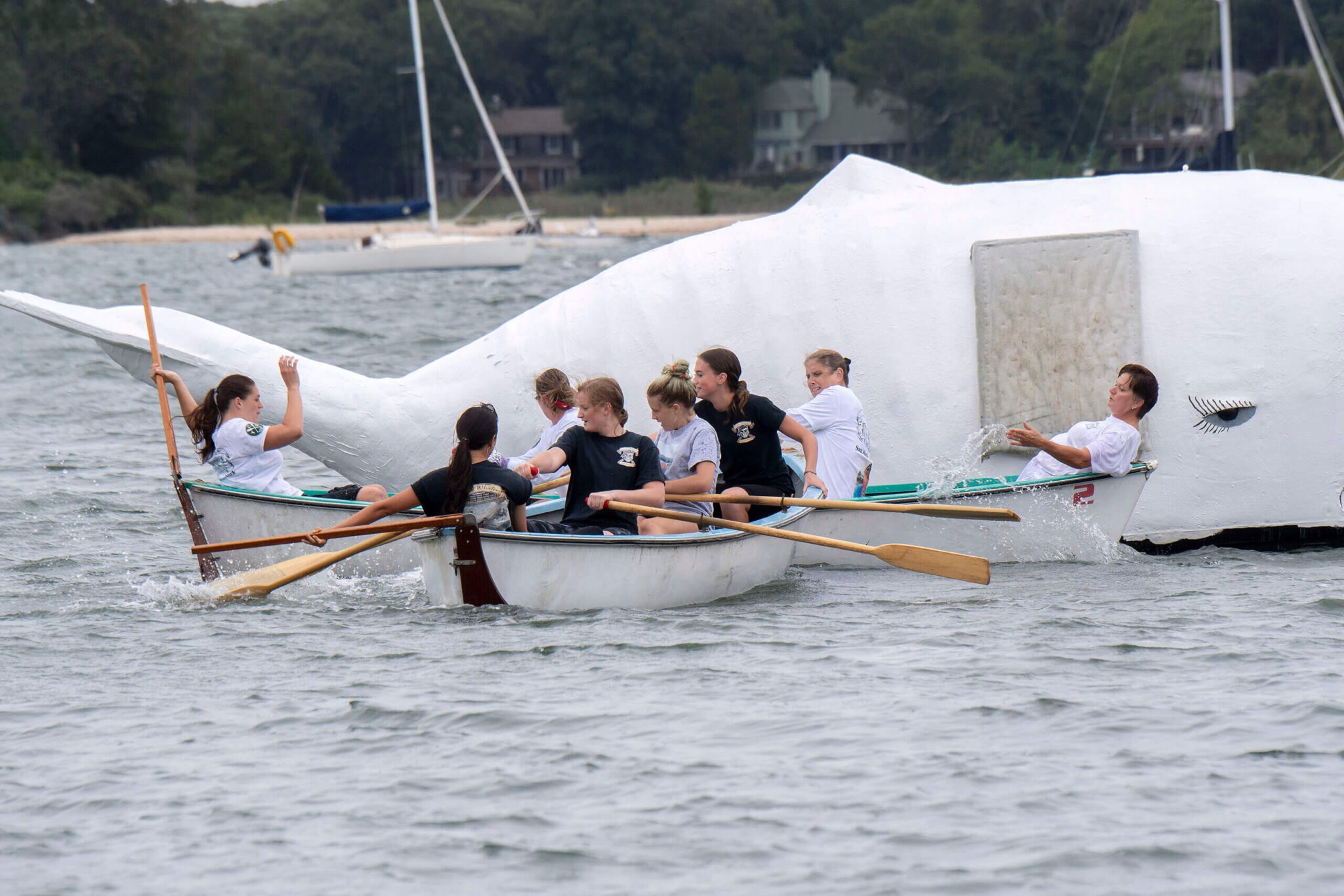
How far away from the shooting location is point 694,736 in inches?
270

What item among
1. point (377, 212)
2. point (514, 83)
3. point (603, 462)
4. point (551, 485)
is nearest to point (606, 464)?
point (603, 462)

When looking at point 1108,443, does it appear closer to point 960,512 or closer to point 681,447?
point 960,512

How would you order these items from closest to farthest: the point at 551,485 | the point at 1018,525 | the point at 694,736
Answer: the point at 694,736, the point at 551,485, the point at 1018,525

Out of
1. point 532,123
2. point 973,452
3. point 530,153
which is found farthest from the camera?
point 530,153

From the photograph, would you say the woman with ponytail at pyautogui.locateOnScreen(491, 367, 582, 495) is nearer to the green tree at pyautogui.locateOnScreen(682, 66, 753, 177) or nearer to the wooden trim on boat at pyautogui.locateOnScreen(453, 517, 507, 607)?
the wooden trim on boat at pyautogui.locateOnScreen(453, 517, 507, 607)

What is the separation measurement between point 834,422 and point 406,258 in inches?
1548

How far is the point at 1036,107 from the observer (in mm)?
79062

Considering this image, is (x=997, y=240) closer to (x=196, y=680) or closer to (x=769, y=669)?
(x=769, y=669)

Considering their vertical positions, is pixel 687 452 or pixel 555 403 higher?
pixel 555 403

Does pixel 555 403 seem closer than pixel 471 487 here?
No

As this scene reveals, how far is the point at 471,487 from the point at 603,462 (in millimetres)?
811

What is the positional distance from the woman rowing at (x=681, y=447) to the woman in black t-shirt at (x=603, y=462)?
0.76 ft

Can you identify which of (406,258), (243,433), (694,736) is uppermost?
(406,258)

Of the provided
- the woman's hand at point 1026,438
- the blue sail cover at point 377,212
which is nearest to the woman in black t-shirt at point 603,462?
the woman's hand at point 1026,438
